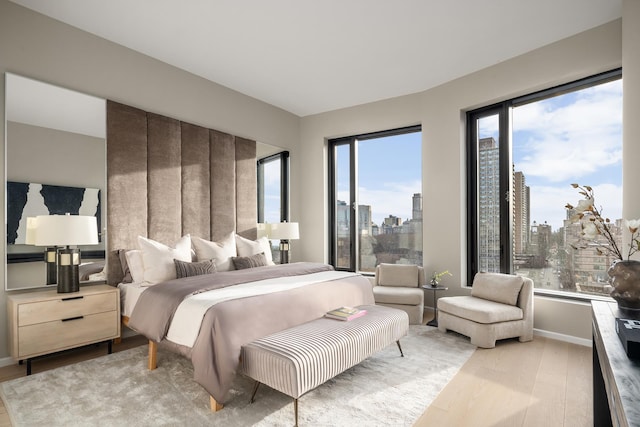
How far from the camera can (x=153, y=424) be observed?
2.02 m

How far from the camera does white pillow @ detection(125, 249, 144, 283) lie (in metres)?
3.30

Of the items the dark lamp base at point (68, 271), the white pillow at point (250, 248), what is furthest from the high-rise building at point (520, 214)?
the dark lamp base at point (68, 271)

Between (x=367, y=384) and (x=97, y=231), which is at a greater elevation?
(x=97, y=231)

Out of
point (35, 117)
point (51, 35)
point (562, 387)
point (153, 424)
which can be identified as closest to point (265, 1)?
point (51, 35)

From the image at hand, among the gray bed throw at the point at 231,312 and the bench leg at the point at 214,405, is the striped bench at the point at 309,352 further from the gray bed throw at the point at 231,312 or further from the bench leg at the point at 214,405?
the bench leg at the point at 214,405

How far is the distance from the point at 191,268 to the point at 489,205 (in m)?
3.52

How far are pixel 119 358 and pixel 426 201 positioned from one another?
153 inches

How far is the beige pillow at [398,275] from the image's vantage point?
4441mm

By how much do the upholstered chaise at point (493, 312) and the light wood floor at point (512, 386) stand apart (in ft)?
0.47

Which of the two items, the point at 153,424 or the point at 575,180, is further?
the point at 575,180

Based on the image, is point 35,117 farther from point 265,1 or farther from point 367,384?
point 367,384

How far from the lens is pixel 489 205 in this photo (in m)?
4.26

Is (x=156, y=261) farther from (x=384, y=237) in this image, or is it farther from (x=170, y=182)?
(x=384, y=237)

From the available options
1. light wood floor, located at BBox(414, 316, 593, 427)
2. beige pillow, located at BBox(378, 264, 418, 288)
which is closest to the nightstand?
light wood floor, located at BBox(414, 316, 593, 427)
